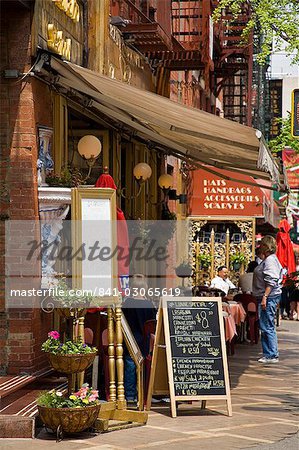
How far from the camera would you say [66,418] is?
8992 millimetres

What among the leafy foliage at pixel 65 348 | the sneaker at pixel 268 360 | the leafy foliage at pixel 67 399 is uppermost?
the leafy foliage at pixel 65 348

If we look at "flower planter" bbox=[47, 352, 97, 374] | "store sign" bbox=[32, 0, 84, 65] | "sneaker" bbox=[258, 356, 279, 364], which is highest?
"store sign" bbox=[32, 0, 84, 65]

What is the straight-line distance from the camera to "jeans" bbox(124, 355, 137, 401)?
1066 centimetres

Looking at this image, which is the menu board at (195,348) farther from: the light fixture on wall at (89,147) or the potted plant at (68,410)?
the light fixture on wall at (89,147)

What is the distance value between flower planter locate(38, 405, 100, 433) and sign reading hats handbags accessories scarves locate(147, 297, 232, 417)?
1.47 metres

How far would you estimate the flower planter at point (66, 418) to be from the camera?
8.98 metres

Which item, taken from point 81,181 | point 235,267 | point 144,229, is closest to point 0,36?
point 81,181

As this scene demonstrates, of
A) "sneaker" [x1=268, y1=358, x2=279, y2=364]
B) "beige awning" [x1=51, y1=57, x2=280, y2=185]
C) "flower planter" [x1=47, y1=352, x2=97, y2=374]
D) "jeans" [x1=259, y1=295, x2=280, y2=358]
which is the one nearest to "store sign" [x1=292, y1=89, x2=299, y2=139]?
"beige awning" [x1=51, y1=57, x2=280, y2=185]

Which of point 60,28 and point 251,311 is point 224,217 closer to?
point 251,311

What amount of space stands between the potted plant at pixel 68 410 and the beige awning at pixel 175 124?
3.29 metres

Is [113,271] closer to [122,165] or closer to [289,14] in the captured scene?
[122,165]

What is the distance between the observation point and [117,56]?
1594cm

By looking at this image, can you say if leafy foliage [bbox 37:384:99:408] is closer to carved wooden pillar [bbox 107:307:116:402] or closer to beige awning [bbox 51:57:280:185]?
carved wooden pillar [bbox 107:307:116:402]

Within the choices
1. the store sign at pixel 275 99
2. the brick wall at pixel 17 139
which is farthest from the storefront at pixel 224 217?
the store sign at pixel 275 99
